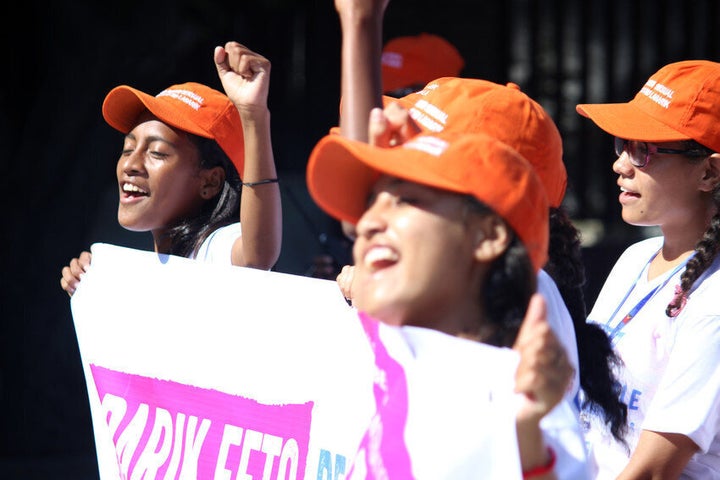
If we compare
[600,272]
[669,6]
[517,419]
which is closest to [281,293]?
[517,419]

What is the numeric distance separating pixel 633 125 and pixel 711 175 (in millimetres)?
241

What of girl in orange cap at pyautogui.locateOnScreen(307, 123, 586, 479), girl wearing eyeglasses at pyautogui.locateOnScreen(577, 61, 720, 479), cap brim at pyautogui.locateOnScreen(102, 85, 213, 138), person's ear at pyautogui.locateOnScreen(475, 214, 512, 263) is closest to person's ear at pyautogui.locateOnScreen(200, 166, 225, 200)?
cap brim at pyautogui.locateOnScreen(102, 85, 213, 138)

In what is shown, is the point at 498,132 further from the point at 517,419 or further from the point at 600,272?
the point at 600,272

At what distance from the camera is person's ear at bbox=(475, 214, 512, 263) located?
1.96m

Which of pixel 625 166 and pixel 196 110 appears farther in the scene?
pixel 196 110

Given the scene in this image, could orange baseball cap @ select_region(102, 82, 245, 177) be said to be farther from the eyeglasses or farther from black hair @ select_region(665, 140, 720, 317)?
black hair @ select_region(665, 140, 720, 317)

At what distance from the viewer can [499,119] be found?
7.68ft

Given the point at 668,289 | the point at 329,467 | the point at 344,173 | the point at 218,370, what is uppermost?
the point at 344,173

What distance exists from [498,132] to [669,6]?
5526 millimetres

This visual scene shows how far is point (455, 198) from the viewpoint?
195cm

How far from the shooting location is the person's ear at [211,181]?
3508mm

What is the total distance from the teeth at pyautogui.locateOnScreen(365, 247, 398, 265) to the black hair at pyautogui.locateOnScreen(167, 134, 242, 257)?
57.8 inches

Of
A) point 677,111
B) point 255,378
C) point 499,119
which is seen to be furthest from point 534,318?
point 677,111

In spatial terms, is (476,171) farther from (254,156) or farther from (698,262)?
Answer: (254,156)
